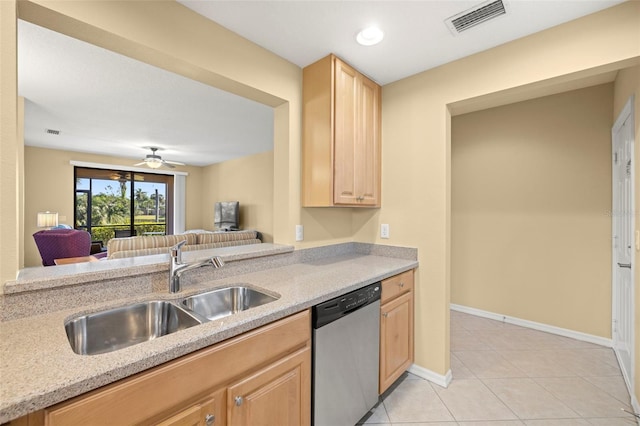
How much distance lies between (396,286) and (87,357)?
1728 millimetres

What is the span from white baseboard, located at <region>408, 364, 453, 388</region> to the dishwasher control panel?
2.98 feet

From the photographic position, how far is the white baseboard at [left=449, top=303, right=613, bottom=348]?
107 inches

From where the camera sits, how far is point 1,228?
1028 millimetres

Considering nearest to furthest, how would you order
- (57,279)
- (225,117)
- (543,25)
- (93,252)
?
1. (57,279)
2. (543,25)
3. (225,117)
4. (93,252)

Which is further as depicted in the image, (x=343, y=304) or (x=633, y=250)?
(x=633, y=250)

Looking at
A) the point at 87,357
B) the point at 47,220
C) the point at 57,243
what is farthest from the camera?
the point at 47,220

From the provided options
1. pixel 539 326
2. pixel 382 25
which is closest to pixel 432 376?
pixel 539 326

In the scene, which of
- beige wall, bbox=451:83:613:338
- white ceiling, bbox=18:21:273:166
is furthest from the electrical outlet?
white ceiling, bbox=18:21:273:166

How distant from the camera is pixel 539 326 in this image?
3.04 m

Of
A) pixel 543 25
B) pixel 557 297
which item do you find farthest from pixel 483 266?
pixel 543 25

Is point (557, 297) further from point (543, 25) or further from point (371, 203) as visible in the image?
point (543, 25)

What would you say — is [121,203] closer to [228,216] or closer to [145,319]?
[228,216]

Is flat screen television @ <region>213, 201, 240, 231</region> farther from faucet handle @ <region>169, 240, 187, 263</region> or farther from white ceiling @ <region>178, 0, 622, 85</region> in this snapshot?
faucet handle @ <region>169, 240, 187, 263</region>

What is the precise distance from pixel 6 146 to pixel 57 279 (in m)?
0.54
